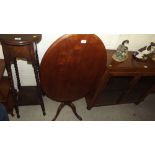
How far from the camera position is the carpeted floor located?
7.95 ft

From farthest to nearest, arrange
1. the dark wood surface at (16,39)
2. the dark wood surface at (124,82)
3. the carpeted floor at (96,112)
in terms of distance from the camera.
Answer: the carpeted floor at (96,112), the dark wood surface at (124,82), the dark wood surface at (16,39)

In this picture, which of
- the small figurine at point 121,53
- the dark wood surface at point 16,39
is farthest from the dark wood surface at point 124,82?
the dark wood surface at point 16,39

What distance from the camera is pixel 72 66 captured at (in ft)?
5.89

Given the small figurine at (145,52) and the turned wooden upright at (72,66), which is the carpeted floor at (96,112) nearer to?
the turned wooden upright at (72,66)

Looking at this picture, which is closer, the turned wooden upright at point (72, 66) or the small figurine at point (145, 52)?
the turned wooden upright at point (72, 66)

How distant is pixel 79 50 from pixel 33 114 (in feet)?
3.82

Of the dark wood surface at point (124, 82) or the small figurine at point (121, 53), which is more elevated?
the small figurine at point (121, 53)

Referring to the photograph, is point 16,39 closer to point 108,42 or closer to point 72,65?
point 72,65

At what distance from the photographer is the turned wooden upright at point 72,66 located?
63.9 inches

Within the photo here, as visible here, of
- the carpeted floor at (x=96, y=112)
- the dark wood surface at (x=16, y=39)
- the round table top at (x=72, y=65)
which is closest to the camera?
the dark wood surface at (x=16, y=39)

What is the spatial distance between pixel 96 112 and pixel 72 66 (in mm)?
1002

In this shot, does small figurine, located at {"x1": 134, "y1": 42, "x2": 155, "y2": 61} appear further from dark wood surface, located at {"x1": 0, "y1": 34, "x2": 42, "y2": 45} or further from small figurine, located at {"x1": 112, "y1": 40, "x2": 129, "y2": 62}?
dark wood surface, located at {"x1": 0, "y1": 34, "x2": 42, "y2": 45}

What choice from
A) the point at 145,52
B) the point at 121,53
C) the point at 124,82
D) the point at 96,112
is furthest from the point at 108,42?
the point at 96,112
